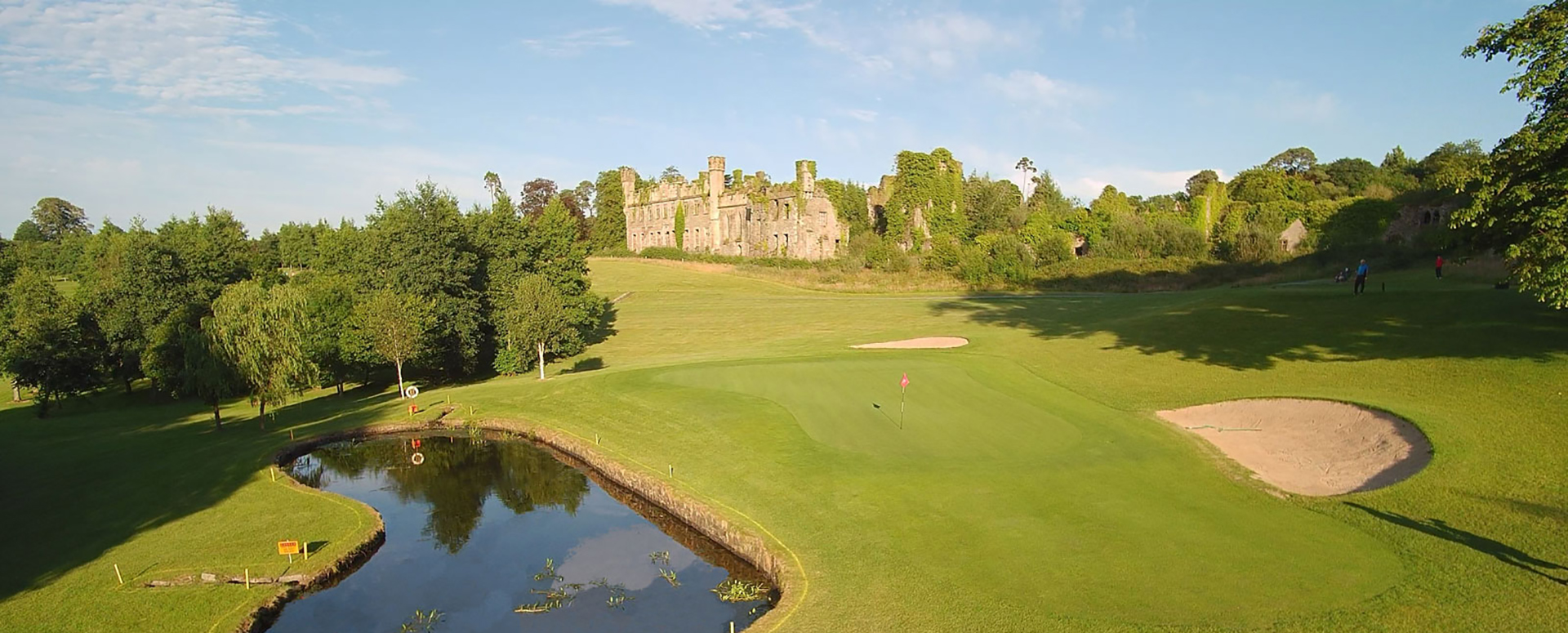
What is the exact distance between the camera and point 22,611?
12656 mm

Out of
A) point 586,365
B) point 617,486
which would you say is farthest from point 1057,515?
point 586,365

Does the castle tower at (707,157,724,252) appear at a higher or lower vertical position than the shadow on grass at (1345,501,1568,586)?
higher

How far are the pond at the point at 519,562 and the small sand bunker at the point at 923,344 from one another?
50.4 feet

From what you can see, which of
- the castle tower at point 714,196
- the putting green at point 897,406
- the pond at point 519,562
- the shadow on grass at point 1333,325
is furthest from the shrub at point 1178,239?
the pond at point 519,562

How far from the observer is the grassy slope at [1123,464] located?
10992mm

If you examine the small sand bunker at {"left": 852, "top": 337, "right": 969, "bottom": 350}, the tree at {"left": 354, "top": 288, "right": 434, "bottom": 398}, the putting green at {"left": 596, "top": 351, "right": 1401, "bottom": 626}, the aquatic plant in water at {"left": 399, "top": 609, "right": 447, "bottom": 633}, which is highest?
the tree at {"left": 354, "top": 288, "right": 434, "bottom": 398}

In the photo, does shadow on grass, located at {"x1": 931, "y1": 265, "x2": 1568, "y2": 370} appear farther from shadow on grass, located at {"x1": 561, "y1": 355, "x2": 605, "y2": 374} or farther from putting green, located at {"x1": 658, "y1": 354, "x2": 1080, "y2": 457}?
shadow on grass, located at {"x1": 561, "y1": 355, "x2": 605, "y2": 374}

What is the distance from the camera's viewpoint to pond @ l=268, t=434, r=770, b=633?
13680 millimetres

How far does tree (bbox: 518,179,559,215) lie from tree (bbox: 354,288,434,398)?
364 feet

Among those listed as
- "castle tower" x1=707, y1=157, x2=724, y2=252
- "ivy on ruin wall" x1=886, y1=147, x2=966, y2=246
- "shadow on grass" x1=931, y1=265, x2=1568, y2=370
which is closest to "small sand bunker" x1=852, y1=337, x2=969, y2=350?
"shadow on grass" x1=931, y1=265, x2=1568, y2=370

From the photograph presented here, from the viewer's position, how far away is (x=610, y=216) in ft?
390

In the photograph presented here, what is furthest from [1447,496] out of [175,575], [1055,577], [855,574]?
[175,575]

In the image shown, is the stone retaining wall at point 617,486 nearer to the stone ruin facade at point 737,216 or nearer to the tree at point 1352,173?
the stone ruin facade at point 737,216

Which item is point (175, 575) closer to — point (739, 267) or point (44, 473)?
point (44, 473)
